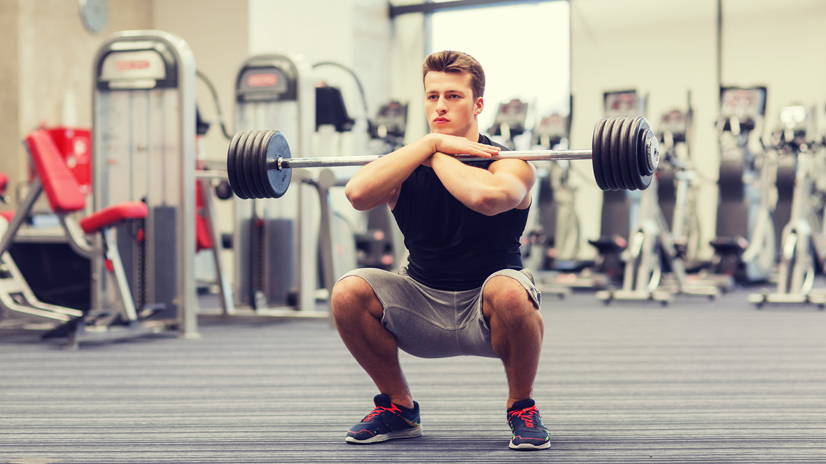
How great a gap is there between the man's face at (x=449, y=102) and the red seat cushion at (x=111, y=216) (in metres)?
2.60

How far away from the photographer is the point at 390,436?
2.65 m

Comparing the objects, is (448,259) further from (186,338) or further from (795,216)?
(795,216)

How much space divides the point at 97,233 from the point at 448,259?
9.56ft

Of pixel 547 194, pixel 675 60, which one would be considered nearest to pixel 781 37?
pixel 675 60

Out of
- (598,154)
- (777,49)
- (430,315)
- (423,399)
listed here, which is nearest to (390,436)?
(430,315)

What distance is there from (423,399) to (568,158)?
1182 millimetres

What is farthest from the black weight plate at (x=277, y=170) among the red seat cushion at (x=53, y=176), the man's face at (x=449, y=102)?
the red seat cushion at (x=53, y=176)

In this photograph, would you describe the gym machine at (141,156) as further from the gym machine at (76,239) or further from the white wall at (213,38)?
the white wall at (213,38)

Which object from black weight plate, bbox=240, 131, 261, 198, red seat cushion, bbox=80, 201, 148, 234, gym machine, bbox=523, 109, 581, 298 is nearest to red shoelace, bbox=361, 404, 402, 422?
black weight plate, bbox=240, 131, 261, 198

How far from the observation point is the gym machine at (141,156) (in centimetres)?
527

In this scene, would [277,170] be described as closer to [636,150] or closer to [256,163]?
[256,163]

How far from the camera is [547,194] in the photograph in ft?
30.1

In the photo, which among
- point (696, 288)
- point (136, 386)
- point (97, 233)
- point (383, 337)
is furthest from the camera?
point (696, 288)

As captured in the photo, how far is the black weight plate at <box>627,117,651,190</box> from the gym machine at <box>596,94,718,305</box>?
4754mm
